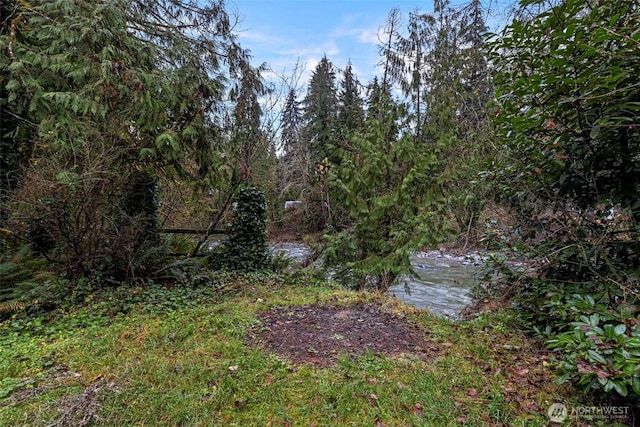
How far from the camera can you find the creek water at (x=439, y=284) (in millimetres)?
5582

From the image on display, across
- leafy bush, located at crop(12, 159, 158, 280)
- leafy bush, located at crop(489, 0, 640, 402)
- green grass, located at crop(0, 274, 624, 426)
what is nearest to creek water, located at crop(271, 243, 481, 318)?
leafy bush, located at crop(489, 0, 640, 402)

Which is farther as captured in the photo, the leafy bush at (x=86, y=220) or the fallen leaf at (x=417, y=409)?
the leafy bush at (x=86, y=220)

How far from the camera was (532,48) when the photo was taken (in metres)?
2.38

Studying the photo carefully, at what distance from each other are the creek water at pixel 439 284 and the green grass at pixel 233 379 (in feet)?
5.77

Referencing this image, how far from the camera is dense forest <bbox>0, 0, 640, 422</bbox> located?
7.19 feet

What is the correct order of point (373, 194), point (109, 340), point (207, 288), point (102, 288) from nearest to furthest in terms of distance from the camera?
point (109, 340)
point (102, 288)
point (207, 288)
point (373, 194)

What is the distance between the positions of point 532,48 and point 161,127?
4.12 metres

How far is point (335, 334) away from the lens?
3162 millimetres

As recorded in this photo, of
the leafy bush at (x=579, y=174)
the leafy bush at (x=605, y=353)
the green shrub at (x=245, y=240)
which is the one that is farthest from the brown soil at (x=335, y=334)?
the green shrub at (x=245, y=240)

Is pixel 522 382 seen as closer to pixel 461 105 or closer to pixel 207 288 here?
pixel 207 288

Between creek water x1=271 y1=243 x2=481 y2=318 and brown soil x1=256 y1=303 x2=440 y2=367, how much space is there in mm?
1251

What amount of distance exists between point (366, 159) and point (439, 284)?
3.75m

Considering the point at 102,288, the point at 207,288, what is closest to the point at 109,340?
the point at 102,288

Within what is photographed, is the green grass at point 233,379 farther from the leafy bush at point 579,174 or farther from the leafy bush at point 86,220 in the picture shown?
the leafy bush at point 86,220
